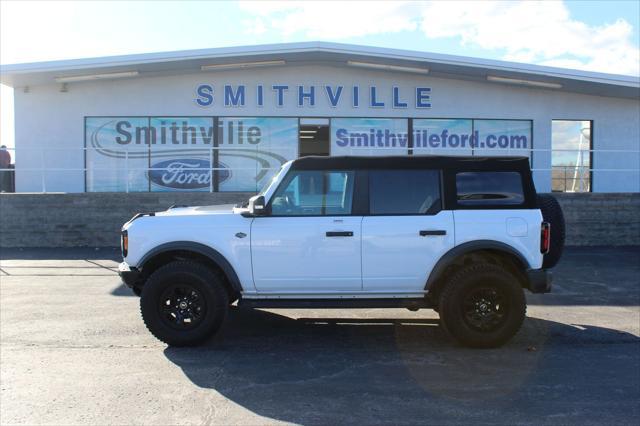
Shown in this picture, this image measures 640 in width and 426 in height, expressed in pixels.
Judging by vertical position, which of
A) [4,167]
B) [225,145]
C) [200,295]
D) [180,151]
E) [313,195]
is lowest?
[200,295]

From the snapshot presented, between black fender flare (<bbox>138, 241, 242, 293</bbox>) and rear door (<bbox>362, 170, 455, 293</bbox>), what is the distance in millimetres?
1320

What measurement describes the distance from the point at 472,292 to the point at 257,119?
1221 cm

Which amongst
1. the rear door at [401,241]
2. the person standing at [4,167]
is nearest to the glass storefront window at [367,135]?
the person standing at [4,167]

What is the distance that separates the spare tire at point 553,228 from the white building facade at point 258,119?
34.9 ft

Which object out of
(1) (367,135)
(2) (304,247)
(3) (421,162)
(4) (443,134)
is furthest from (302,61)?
(2) (304,247)

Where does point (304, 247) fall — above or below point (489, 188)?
below

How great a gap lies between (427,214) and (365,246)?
73 cm

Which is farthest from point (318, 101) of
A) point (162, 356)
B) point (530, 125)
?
point (162, 356)

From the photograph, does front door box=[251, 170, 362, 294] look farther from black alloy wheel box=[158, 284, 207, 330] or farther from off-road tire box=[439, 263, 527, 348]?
off-road tire box=[439, 263, 527, 348]

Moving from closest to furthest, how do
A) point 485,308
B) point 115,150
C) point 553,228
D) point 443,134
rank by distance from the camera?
point 485,308, point 553,228, point 115,150, point 443,134

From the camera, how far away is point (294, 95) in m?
16.8

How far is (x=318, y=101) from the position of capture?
16844 millimetres

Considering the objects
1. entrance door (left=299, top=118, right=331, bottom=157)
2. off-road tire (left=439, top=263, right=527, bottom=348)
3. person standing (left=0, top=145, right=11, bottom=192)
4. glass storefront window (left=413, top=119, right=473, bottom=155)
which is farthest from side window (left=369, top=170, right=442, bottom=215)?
person standing (left=0, top=145, right=11, bottom=192)

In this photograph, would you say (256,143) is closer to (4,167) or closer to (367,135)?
(367,135)
